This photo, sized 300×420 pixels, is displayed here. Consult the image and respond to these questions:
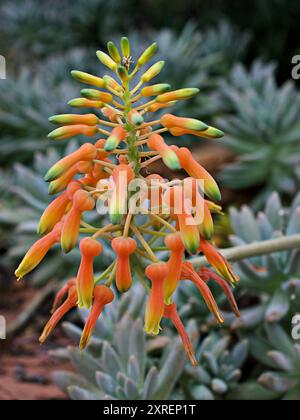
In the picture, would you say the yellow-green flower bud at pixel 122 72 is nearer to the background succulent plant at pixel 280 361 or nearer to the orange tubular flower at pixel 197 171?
the orange tubular flower at pixel 197 171

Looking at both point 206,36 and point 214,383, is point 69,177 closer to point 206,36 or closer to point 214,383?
point 214,383

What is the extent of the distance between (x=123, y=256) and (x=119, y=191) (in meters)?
0.09

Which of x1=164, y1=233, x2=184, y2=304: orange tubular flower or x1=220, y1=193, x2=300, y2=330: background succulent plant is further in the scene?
x1=220, y1=193, x2=300, y2=330: background succulent plant

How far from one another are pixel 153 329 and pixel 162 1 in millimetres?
3130

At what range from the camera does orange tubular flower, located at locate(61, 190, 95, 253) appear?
3.13ft

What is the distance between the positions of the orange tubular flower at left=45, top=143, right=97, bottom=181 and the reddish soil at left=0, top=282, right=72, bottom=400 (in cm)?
79

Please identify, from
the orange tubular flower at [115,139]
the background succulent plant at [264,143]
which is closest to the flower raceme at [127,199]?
the orange tubular flower at [115,139]

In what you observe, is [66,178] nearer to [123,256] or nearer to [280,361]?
[123,256]

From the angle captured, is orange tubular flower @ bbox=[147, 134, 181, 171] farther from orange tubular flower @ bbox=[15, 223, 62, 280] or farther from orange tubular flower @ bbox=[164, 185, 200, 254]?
orange tubular flower @ bbox=[15, 223, 62, 280]

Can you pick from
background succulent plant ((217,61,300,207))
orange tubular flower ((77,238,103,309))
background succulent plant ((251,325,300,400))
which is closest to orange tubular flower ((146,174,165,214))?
orange tubular flower ((77,238,103,309))

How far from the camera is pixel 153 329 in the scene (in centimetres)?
94

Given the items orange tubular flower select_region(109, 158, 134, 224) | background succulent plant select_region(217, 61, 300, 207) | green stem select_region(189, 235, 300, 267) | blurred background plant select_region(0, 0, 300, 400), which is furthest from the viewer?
background succulent plant select_region(217, 61, 300, 207)

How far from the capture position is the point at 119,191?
36.0 inches

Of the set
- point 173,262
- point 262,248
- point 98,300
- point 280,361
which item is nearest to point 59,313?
point 98,300
